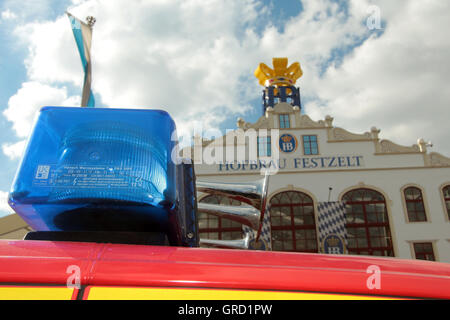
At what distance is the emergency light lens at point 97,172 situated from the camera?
0.98m

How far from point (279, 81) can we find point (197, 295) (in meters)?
18.3

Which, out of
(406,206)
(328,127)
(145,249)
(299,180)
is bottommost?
(145,249)

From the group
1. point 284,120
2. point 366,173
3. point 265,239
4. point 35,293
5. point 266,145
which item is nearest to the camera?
point 35,293

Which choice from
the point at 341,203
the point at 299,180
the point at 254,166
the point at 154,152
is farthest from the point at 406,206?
the point at 154,152

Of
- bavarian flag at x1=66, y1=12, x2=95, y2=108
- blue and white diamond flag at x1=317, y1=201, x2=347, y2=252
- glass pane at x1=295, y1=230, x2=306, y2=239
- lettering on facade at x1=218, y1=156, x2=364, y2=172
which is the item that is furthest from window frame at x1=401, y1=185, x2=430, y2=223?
bavarian flag at x1=66, y1=12, x2=95, y2=108

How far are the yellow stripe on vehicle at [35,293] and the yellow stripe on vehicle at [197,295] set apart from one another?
0.05 meters

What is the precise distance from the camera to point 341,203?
14.0 metres

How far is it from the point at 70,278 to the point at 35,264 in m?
0.09

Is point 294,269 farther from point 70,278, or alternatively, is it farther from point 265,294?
point 70,278

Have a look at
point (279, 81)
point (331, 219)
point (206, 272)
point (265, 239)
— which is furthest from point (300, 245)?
point (206, 272)

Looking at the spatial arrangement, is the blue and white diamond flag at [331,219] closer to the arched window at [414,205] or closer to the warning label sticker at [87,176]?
the arched window at [414,205]

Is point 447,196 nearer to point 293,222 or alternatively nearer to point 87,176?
point 293,222

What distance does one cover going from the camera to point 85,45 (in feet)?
23.8

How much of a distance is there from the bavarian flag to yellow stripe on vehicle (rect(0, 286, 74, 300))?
7.03 meters
